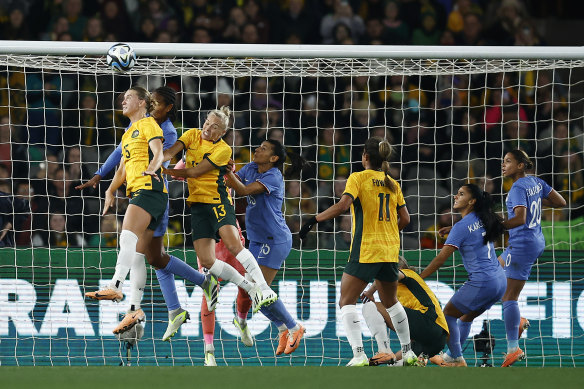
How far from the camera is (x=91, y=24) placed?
11305 mm

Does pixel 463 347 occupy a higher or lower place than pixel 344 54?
lower

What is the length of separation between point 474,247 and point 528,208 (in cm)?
62

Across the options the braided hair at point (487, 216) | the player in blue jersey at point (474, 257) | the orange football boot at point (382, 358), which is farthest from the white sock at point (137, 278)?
the braided hair at point (487, 216)

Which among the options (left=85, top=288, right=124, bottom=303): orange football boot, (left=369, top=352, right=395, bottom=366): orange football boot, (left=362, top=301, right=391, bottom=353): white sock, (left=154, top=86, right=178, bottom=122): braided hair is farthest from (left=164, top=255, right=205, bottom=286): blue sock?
(left=369, top=352, right=395, bottom=366): orange football boot

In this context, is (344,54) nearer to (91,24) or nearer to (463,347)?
(463,347)

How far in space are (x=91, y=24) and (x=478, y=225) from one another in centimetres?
605

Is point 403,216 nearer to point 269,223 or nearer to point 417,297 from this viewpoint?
point 417,297

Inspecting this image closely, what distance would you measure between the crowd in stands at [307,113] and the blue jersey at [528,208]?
0.59 m

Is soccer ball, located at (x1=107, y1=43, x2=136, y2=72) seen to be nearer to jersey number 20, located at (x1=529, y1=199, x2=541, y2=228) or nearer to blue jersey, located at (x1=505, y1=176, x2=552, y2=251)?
blue jersey, located at (x1=505, y1=176, x2=552, y2=251)

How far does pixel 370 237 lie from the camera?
6.80 metres

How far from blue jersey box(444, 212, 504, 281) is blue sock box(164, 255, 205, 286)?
84.9 inches

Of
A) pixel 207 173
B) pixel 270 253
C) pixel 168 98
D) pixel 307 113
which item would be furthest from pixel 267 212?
pixel 307 113

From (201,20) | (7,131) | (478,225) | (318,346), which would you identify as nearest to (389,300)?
(478,225)

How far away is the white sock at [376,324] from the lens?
305 inches
